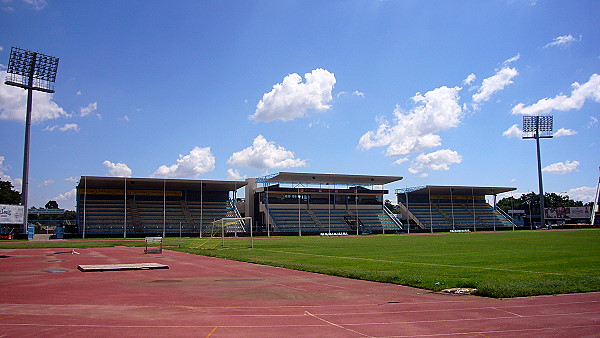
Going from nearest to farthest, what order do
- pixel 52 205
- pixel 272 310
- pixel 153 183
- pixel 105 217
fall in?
1. pixel 272 310
2. pixel 105 217
3. pixel 153 183
4. pixel 52 205

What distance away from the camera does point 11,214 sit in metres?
57.4

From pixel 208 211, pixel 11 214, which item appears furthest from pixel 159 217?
pixel 11 214

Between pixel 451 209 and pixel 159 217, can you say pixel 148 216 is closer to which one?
pixel 159 217

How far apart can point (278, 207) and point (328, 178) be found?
1074cm

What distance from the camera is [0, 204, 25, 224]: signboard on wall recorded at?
56.3 metres

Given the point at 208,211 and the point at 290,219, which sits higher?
the point at 208,211

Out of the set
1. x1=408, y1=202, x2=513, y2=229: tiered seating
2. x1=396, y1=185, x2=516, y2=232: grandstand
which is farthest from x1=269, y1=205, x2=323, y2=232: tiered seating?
x1=408, y1=202, x2=513, y2=229: tiered seating

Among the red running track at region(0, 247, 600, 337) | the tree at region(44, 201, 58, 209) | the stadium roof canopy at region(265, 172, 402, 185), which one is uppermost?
the stadium roof canopy at region(265, 172, 402, 185)

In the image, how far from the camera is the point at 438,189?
9662cm

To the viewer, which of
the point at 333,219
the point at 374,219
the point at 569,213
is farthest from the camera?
the point at 569,213

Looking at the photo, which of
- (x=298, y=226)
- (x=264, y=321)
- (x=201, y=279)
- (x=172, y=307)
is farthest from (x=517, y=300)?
(x=298, y=226)

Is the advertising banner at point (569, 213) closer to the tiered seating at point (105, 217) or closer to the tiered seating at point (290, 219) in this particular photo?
the tiered seating at point (290, 219)

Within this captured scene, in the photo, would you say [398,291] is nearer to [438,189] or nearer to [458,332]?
[458,332]

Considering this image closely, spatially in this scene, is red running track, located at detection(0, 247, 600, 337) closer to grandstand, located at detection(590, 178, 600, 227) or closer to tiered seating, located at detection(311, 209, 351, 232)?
tiered seating, located at detection(311, 209, 351, 232)
